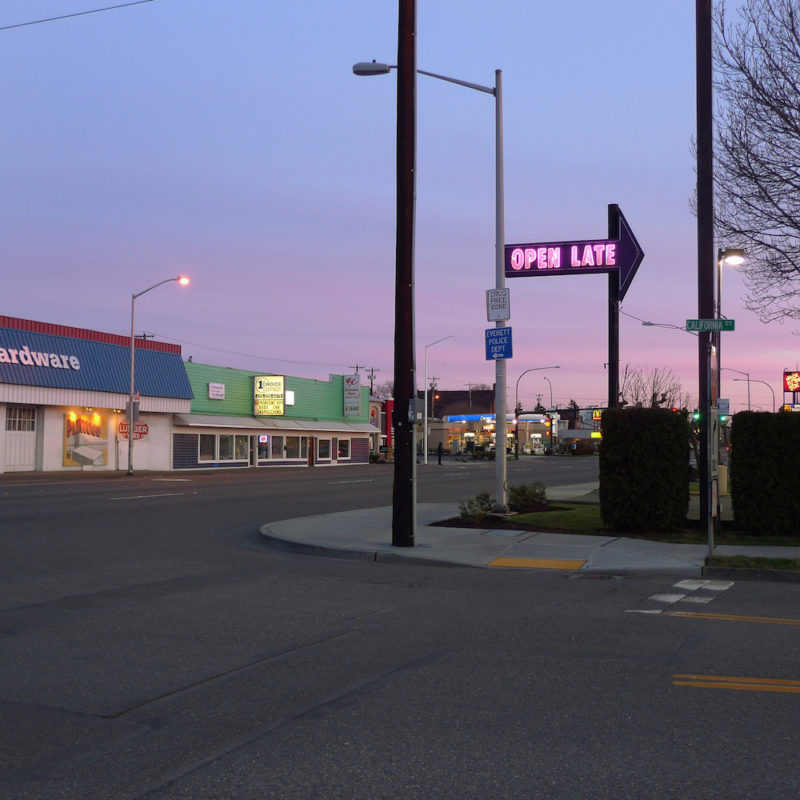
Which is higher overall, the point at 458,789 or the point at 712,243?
the point at 712,243

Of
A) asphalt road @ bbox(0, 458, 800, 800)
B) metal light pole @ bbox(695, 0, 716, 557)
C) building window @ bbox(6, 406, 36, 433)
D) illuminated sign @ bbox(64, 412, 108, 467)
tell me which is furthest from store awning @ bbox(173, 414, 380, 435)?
asphalt road @ bbox(0, 458, 800, 800)

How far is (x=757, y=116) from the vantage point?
14211 millimetres

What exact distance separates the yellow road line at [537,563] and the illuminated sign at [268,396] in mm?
44325

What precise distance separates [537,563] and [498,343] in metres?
5.63

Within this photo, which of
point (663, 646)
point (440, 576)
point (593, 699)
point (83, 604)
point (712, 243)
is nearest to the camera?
point (593, 699)

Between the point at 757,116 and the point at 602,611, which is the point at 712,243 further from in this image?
the point at 602,611

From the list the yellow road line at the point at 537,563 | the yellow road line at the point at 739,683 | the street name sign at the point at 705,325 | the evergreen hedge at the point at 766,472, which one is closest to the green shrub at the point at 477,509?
the yellow road line at the point at 537,563

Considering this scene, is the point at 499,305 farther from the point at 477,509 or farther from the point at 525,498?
the point at 525,498

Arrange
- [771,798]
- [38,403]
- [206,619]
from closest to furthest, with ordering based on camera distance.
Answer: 1. [771,798]
2. [206,619]
3. [38,403]

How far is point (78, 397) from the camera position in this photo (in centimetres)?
Answer: 4241

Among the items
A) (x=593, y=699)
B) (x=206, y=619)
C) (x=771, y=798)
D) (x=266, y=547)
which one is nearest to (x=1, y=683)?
(x=206, y=619)

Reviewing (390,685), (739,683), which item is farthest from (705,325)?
(390,685)

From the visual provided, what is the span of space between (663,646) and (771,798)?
10.7 feet

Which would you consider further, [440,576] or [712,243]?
[712,243]
